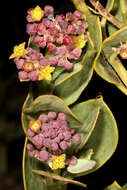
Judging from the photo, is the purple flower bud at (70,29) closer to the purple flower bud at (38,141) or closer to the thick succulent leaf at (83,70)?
the thick succulent leaf at (83,70)

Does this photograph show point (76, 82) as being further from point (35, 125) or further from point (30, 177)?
point (30, 177)

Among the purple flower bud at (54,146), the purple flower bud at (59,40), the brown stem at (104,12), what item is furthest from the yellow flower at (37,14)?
the purple flower bud at (54,146)

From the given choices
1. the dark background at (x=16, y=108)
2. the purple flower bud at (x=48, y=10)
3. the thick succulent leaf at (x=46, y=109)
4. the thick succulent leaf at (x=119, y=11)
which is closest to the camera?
the thick succulent leaf at (x=46, y=109)

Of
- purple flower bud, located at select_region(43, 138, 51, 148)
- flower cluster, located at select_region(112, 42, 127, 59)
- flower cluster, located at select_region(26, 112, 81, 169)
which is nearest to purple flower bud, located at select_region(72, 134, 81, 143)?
flower cluster, located at select_region(26, 112, 81, 169)

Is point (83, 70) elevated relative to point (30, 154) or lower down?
elevated

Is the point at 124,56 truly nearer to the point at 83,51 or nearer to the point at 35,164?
the point at 83,51

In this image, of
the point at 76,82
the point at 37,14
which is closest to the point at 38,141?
the point at 76,82

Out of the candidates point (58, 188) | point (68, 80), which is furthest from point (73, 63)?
point (58, 188)
